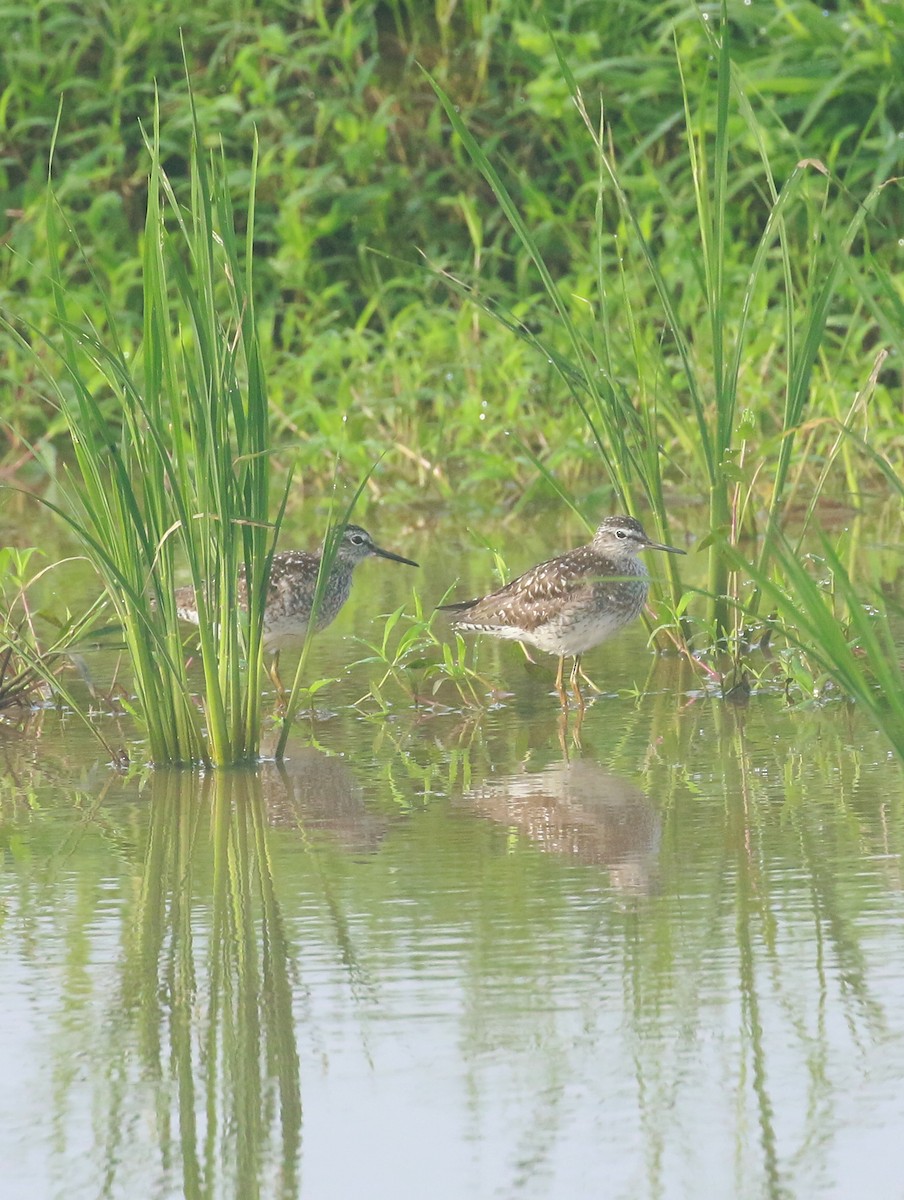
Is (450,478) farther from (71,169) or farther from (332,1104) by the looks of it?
(332,1104)

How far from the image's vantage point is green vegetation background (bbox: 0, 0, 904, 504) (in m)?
10.9

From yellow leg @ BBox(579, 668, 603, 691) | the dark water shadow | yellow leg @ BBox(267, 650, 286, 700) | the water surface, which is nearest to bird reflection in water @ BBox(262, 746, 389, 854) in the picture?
the water surface

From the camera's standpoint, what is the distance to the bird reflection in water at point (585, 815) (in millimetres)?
4539

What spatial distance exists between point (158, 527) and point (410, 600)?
9.15 feet

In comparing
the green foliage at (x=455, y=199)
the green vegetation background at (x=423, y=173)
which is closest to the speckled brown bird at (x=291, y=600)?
the green foliage at (x=455, y=199)

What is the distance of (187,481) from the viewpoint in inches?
207

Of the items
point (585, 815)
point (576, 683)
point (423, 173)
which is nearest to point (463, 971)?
point (585, 815)

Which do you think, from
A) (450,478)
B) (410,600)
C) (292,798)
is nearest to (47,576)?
(410,600)

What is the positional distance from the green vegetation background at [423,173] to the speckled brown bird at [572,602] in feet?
9.19

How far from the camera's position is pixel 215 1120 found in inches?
125

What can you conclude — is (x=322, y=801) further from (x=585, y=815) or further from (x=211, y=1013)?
(x=211, y=1013)

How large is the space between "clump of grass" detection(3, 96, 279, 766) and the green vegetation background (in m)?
4.78

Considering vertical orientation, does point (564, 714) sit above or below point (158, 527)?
below

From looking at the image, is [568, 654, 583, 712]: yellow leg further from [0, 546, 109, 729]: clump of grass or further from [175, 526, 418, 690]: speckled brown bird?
[0, 546, 109, 729]: clump of grass
